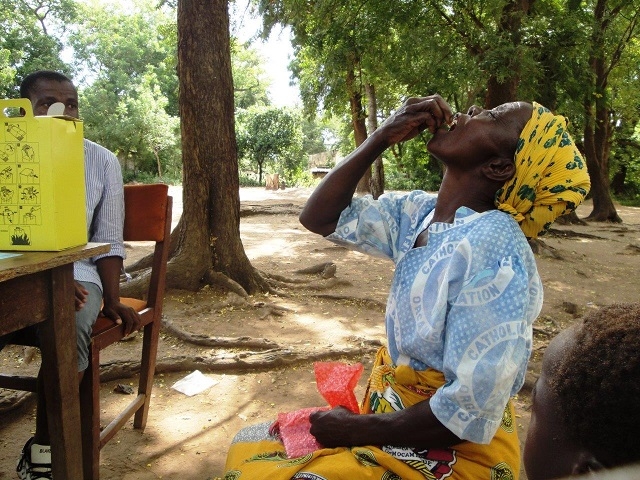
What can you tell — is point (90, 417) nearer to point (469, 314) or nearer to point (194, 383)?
point (194, 383)

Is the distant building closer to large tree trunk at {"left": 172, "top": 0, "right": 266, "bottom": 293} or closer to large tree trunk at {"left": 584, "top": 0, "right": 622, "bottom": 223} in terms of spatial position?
large tree trunk at {"left": 584, "top": 0, "right": 622, "bottom": 223}

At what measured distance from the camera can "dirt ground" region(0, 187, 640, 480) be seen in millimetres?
2719

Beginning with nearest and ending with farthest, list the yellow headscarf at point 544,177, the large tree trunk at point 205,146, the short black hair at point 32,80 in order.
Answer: the yellow headscarf at point 544,177
the short black hair at point 32,80
the large tree trunk at point 205,146

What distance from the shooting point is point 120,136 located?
86.5ft

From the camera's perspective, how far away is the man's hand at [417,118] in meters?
1.61

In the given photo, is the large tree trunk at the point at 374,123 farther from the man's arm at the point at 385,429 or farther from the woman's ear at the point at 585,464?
the woman's ear at the point at 585,464

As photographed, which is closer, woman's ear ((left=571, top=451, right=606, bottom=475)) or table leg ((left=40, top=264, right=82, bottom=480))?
woman's ear ((left=571, top=451, right=606, bottom=475))

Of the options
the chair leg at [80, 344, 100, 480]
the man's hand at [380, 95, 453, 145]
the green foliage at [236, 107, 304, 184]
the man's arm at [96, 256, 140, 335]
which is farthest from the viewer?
the green foliage at [236, 107, 304, 184]

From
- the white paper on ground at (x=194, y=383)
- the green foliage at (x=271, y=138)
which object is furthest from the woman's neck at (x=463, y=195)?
the green foliage at (x=271, y=138)

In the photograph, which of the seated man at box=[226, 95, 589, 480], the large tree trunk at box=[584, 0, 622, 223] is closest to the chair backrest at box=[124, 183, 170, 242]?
the seated man at box=[226, 95, 589, 480]

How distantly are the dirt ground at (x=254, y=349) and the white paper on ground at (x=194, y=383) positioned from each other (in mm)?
39

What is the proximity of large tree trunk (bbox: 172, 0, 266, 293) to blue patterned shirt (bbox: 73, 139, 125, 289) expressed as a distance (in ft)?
8.56

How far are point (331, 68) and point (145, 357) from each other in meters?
7.95

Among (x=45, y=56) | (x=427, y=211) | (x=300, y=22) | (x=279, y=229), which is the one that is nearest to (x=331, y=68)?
(x=300, y=22)
